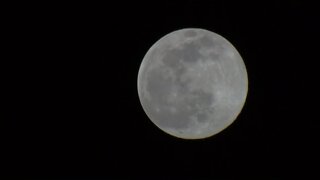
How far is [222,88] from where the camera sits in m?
7.50

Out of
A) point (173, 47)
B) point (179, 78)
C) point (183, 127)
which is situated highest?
point (173, 47)

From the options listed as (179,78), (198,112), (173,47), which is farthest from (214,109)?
(173,47)

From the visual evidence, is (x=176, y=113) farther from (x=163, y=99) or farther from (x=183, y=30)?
(x=183, y=30)

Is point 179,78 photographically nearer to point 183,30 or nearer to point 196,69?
point 196,69

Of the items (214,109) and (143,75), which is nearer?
(214,109)

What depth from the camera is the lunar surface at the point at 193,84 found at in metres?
7.45

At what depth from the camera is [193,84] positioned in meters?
7.42

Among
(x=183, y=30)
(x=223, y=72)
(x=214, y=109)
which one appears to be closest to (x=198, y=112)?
(x=214, y=109)

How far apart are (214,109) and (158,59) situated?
126cm

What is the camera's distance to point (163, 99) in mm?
7625

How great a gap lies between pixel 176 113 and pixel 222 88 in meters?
0.86

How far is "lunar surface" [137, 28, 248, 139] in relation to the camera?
745cm

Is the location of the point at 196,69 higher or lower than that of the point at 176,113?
higher

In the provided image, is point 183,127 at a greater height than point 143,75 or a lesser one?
lesser
